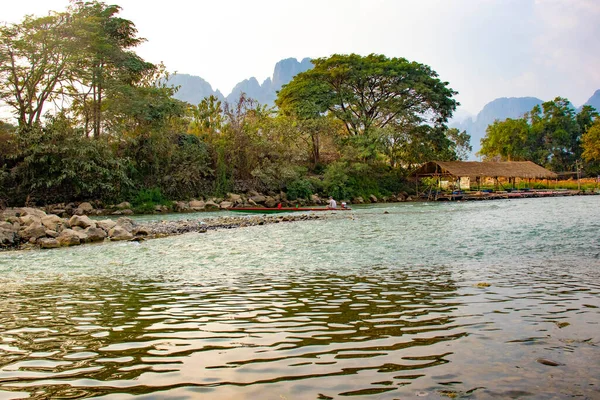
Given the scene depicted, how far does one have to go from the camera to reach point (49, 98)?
24781mm

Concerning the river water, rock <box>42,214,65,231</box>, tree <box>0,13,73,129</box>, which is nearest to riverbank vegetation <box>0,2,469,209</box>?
tree <box>0,13,73,129</box>

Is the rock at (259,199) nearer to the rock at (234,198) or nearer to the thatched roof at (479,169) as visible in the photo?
the rock at (234,198)

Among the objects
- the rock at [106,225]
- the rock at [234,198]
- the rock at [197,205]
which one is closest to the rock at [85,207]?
the rock at [197,205]

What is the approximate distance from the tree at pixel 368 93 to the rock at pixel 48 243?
88.1 feet

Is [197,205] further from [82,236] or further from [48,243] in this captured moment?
[48,243]

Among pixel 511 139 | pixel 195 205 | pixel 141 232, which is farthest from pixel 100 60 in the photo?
pixel 511 139

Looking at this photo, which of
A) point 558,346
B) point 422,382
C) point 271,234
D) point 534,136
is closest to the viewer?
point 422,382

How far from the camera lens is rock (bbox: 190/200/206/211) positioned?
26.8 metres

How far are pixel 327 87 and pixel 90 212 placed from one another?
842 inches

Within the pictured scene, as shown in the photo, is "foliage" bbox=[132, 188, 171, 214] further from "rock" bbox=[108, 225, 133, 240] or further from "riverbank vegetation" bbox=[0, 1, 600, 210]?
"rock" bbox=[108, 225, 133, 240]

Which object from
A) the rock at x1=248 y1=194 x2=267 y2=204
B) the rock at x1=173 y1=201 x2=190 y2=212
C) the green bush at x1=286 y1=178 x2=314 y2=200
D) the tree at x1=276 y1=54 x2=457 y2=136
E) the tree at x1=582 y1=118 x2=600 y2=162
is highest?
the tree at x1=276 y1=54 x2=457 y2=136

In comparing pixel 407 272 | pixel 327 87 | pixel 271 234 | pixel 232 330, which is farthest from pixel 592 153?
pixel 232 330

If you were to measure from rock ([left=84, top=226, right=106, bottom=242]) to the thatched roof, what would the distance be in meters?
29.9

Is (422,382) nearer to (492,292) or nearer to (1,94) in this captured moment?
(492,292)
